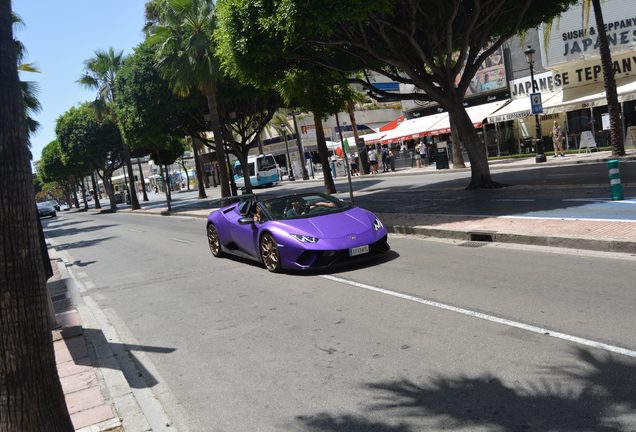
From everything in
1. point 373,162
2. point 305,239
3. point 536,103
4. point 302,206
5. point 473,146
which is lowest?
point 305,239

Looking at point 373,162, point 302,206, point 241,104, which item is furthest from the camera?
point 373,162

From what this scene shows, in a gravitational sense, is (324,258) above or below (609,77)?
below

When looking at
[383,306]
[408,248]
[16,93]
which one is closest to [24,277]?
[16,93]

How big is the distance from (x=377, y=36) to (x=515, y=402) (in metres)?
15.5

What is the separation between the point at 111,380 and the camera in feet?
16.2

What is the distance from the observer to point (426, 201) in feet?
52.0

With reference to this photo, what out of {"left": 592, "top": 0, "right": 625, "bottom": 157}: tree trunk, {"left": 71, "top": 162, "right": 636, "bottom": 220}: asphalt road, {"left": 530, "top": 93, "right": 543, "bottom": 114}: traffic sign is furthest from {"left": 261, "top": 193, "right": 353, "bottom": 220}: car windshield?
{"left": 530, "top": 93, "right": 543, "bottom": 114}: traffic sign

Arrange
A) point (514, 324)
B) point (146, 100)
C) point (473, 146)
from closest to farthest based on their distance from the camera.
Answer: point (514, 324) → point (473, 146) → point (146, 100)

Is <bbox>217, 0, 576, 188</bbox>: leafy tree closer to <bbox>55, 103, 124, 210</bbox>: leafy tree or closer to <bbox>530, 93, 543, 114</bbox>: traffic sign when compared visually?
<bbox>530, 93, 543, 114</bbox>: traffic sign

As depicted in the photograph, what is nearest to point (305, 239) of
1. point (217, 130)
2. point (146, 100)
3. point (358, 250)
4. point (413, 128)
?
point (358, 250)

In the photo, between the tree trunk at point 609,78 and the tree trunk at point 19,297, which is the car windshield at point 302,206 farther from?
the tree trunk at point 609,78

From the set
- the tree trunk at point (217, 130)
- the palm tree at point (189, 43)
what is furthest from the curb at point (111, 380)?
the tree trunk at point (217, 130)

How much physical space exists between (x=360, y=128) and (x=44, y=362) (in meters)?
56.3

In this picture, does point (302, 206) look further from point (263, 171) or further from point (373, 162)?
point (263, 171)
